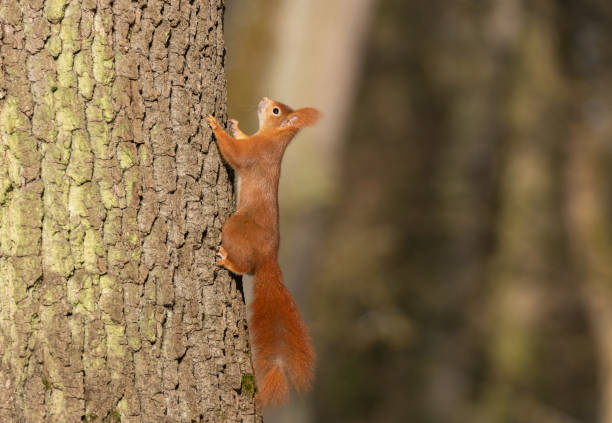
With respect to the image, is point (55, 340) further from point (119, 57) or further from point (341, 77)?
point (341, 77)

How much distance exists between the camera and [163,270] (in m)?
2.14

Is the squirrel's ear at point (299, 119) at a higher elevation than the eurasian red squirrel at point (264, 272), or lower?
higher

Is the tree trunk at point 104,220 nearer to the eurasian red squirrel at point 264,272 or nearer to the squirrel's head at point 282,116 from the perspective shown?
the eurasian red squirrel at point 264,272

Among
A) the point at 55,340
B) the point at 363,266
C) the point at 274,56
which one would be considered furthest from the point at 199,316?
the point at 363,266

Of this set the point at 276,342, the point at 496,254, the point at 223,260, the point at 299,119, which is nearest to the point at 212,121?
the point at 223,260

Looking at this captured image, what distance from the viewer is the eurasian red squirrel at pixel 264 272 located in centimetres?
237

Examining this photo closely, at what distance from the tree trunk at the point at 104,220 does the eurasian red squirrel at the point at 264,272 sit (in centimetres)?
15

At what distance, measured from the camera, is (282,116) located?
3160 mm

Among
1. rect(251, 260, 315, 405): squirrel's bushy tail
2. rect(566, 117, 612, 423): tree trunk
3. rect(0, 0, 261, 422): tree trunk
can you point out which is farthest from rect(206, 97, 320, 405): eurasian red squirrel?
rect(566, 117, 612, 423): tree trunk

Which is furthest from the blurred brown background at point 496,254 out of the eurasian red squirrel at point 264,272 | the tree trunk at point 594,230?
the eurasian red squirrel at point 264,272

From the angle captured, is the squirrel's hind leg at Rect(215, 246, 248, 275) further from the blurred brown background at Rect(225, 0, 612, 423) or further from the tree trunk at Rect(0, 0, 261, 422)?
the blurred brown background at Rect(225, 0, 612, 423)

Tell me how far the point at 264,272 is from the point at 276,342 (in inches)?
9.8

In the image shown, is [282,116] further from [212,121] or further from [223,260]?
[223,260]

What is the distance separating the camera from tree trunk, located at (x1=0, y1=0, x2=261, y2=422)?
1990mm
